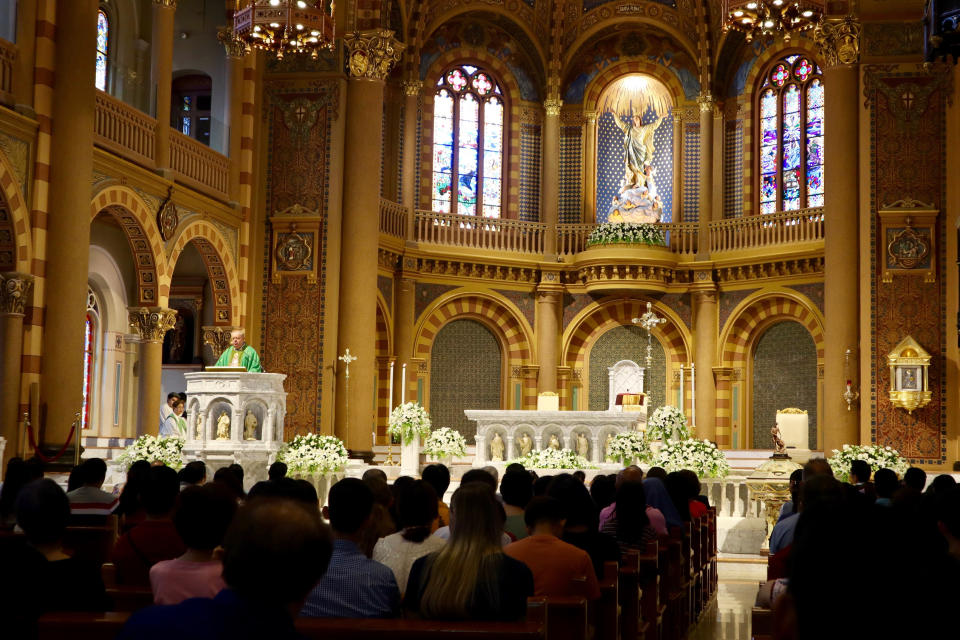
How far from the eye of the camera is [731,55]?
85.1 feet

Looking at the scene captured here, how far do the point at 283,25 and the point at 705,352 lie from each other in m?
12.9

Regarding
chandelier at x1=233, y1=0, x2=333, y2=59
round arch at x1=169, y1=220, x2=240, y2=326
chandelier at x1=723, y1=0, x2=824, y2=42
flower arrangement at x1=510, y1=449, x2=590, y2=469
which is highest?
chandelier at x1=723, y1=0, x2=824, y2=42

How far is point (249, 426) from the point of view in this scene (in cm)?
1586

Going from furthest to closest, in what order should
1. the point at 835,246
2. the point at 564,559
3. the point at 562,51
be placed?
the point at 562,51, the point at 835,246, the point at 564,559

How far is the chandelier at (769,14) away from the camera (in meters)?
16.6

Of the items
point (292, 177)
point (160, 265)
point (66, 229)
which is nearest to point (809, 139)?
point (292, 177)

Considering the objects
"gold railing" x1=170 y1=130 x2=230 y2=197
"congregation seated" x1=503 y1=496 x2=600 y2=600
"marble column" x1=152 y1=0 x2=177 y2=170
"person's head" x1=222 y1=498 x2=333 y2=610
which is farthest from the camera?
"gold railing" x1=170 y1=130 x2=230 y2=197

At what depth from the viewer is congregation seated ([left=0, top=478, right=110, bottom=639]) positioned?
4.09 metres

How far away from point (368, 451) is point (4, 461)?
7.64 meters

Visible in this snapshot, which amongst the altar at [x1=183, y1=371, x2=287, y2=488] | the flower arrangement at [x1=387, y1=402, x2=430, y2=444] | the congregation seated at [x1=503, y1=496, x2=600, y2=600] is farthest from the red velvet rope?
the congregation seated at [x1=503, y1=496, x2=600, y2=600]

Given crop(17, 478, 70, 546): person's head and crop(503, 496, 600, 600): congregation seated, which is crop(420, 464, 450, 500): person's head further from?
crop(17, 478, 70, 546): person's head

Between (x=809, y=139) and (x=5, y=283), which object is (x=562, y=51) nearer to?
(x=809, y=139)

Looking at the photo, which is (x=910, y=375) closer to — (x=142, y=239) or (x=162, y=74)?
(x=142, y=239)

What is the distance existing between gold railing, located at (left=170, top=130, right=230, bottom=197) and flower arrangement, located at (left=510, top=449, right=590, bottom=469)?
7.38 m
